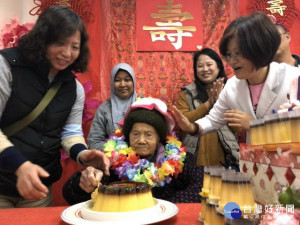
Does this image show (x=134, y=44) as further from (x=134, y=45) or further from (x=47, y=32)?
(x=47, y=32)

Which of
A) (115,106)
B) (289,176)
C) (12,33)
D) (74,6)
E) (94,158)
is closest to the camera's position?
(289,176)

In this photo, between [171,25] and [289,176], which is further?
[171,25]

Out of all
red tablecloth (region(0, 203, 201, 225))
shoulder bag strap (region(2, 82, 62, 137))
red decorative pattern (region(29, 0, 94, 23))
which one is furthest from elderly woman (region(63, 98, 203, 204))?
red decorative pattern (region(29, 0, 94, 23))

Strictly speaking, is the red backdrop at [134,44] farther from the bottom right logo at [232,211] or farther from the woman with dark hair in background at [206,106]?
the bottom right logo at [232,211]

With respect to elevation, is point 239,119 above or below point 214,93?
below

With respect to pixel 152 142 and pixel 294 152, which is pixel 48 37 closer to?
pixel 152 142

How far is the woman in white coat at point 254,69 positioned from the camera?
1.54m

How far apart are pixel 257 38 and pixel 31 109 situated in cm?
120

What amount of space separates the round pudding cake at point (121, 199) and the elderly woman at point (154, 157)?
0.77 m

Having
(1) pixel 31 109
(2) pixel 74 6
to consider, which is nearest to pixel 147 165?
(1) pixel 31 109

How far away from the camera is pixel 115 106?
2.97m

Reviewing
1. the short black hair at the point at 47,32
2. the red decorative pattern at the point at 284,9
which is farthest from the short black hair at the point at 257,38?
the red decorative pattern at the point at 284,9

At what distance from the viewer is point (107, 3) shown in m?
3.48

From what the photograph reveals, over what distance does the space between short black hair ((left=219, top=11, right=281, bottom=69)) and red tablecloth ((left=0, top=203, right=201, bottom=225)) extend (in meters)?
0.78
